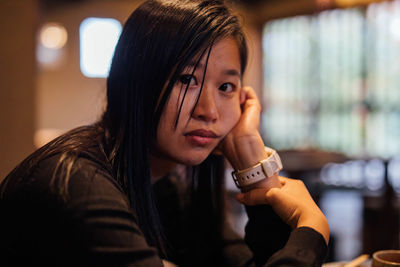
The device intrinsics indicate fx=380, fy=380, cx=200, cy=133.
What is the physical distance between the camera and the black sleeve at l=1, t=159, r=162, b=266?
0.70m

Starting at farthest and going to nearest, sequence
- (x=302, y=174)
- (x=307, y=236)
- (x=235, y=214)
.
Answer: (x=235, y=214), (x=302, y=174), (x=307, y=236)

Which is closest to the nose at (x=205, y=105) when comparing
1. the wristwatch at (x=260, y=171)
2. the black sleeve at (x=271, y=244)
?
the wristwatch at (x=260, y=171)

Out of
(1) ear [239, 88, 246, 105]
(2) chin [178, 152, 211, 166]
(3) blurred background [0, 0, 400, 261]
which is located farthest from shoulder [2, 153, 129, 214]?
(3) blurred background [0, 0, 400, 261]

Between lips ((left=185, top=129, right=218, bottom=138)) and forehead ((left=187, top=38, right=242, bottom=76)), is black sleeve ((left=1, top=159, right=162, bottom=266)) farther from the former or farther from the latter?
forehead ((left=187, top=38, right=242, bottom=76))

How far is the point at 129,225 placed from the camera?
0.75 m

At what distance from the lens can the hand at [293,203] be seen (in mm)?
914

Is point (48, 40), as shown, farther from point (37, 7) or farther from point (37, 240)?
point (37, 240)

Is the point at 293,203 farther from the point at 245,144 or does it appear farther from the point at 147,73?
the point at 147,73

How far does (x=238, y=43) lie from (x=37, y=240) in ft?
2.38

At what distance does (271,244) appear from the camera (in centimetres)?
110

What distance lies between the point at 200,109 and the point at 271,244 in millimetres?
450

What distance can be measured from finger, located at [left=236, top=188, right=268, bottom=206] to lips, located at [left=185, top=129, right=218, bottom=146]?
207mm

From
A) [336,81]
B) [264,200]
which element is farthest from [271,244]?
[336,81]

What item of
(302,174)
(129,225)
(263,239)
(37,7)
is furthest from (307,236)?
(302,174)
